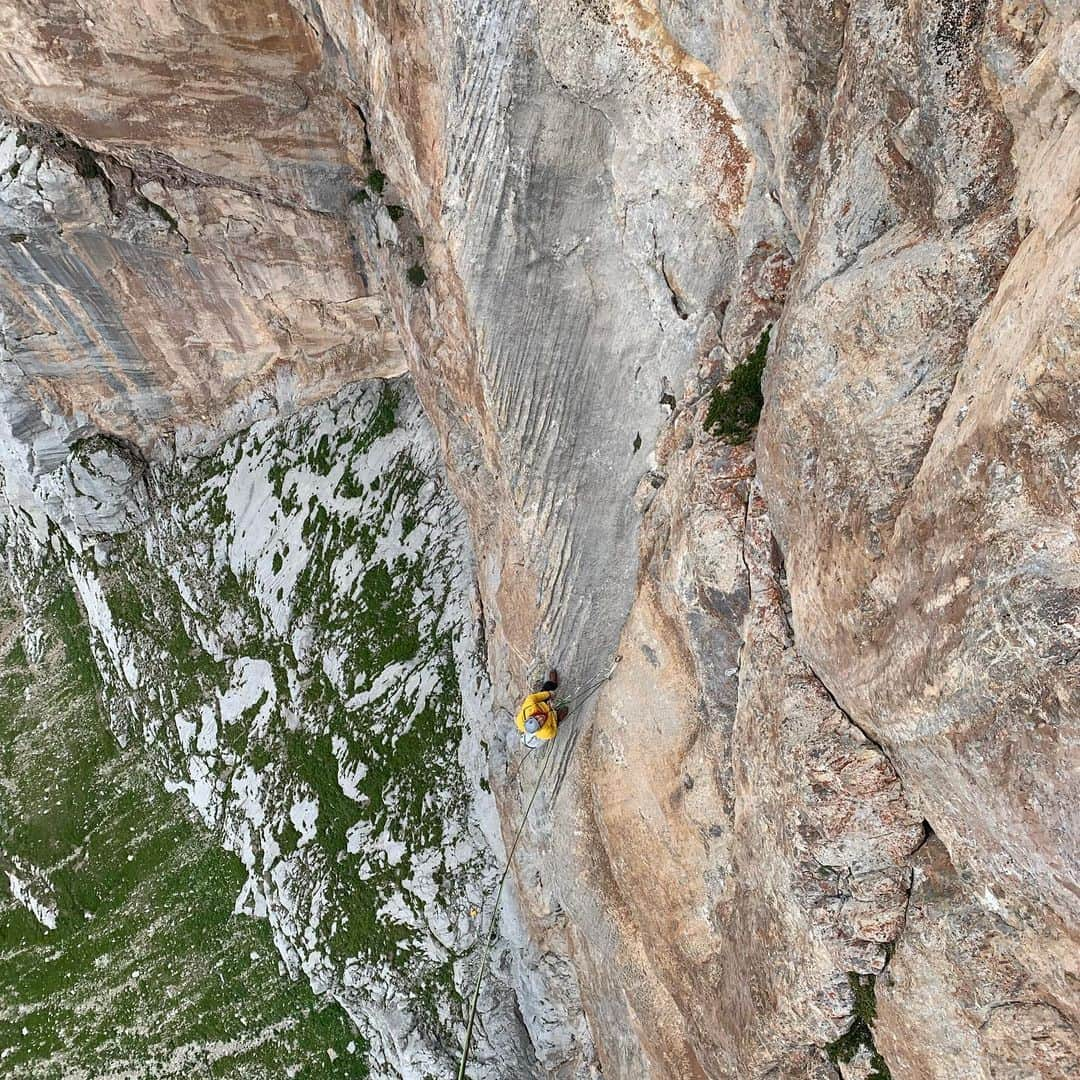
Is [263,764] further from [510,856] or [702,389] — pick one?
[702,389]

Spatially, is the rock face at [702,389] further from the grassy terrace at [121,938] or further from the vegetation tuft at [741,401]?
the grassy terrace at [121,938]

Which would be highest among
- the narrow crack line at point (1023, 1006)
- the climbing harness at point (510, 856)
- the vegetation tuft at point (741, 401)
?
the vegetation tuft at point (741, 401)

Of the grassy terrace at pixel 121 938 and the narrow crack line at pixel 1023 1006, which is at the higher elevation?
the grassy terrace at pixel 121 938

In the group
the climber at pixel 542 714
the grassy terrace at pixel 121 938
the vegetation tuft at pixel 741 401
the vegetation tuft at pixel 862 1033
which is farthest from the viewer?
the grassy terrace at pixel 121 938

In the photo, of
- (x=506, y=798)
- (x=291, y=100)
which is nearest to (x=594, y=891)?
(x=506, y=798)

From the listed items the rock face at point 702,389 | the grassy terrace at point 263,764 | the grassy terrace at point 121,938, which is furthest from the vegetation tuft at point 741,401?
the grassy terrace at point 121,938

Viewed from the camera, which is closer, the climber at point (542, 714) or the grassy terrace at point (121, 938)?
the climber at point (542, 714)

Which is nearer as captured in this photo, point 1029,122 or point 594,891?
point 1029,122

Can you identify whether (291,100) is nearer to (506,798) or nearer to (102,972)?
(506,798)
